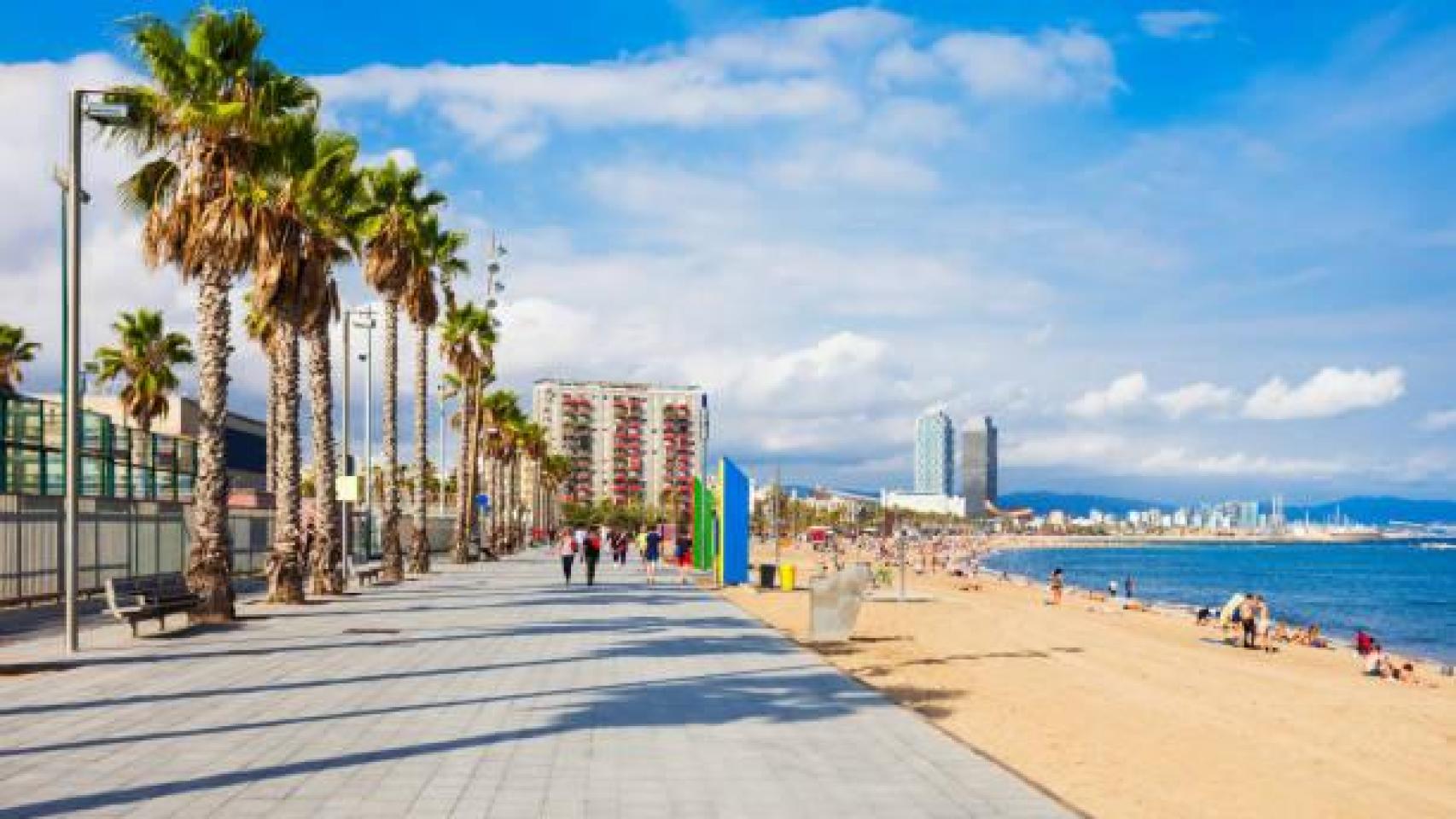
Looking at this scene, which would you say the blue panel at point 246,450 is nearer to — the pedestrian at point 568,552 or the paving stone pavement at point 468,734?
the pedestrian at point 568,552

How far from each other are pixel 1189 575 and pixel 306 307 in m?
92.9

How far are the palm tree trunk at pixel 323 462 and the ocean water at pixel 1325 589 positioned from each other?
31545 millimetres

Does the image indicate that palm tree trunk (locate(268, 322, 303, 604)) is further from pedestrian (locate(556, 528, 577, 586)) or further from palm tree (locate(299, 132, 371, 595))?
pedestrian (locate(556, 528, 577, 586))

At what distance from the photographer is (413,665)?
15648mm

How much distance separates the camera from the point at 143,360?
49.0 m

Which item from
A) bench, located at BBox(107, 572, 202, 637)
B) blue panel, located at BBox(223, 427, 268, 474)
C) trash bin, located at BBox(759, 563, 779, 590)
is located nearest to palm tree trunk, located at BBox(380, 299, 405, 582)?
trash bin, located at BBox(759, 563, 779, 590)

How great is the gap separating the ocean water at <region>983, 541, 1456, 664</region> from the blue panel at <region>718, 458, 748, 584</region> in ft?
68.9

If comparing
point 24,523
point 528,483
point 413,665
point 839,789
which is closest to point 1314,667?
point 413,665

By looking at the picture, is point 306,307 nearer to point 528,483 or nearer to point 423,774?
point 423,774

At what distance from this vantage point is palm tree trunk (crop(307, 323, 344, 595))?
28875mm

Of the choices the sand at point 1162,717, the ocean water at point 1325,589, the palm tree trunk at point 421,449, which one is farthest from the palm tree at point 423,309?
the ocean water at point 1325,589

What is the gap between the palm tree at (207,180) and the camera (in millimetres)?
20344

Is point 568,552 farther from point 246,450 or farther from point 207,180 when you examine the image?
point 246,450

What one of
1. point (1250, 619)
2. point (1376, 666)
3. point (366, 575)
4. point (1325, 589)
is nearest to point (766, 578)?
point (366, 575)
